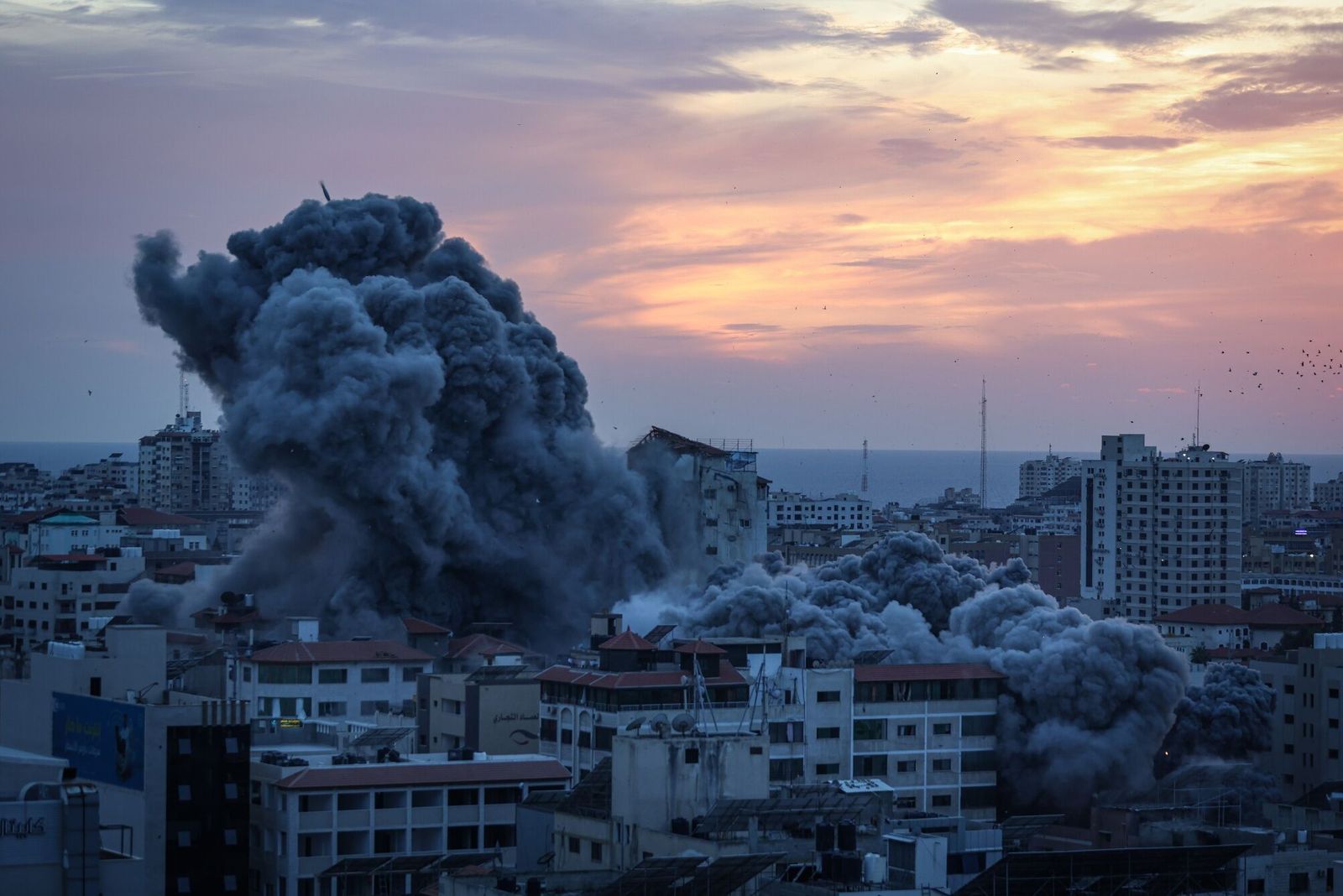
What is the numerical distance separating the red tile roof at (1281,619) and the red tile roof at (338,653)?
136ft

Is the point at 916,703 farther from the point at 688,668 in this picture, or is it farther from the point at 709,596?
the point at 709,596

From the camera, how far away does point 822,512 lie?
197m

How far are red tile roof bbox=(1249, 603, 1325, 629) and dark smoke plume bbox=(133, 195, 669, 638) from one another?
24.0 metres

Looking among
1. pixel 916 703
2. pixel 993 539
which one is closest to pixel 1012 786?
pixel 916 703

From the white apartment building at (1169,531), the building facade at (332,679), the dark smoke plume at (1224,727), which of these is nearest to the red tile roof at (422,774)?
the building facade at (332,679)

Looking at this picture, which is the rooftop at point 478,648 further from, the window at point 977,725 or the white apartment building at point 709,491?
the white apartment building at point 709,491

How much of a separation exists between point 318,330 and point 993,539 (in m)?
89.3

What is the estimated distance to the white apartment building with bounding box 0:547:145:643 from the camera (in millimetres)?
92312

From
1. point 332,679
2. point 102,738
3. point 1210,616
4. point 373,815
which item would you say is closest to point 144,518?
point 1210,616

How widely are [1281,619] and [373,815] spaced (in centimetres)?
5785

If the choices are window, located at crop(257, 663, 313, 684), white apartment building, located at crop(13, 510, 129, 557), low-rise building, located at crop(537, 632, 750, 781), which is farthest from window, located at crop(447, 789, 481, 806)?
white apartment building, located at crop(13, 510, 129, 557)

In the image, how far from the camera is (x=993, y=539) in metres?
163

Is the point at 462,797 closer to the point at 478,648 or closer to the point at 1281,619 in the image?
the point at 478,648

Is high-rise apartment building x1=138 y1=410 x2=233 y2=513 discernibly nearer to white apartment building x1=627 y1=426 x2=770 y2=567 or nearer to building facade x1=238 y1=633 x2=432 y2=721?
white apartment building x1=627 y1=426 x2=770 y2=567
